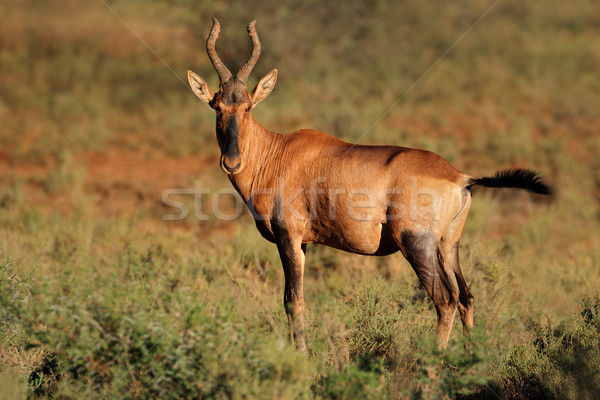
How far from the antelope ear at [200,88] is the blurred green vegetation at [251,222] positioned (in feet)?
7.09

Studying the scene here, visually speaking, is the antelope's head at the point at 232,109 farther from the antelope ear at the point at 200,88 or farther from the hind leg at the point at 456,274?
the hind leg at the point at 456,274

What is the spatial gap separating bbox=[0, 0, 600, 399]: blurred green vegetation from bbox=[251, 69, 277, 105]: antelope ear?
2400 millimetres

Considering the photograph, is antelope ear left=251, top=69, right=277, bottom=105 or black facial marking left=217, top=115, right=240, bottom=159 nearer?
black facial marking left=217, top=115, right=240, bottom=159

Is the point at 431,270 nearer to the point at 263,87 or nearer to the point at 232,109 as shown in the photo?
the point at 232,109

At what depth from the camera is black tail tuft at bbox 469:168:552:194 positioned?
645cm

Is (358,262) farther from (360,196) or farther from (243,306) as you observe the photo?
(360,196)

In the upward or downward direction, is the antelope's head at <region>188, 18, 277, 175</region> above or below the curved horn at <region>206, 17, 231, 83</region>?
below

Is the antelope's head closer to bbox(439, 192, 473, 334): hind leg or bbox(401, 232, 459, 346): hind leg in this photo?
bbox(401, 232, 459, 346): hind leg

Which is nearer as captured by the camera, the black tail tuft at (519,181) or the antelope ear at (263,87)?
the black tail tuft at (519,181)

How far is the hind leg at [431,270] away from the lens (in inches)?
258

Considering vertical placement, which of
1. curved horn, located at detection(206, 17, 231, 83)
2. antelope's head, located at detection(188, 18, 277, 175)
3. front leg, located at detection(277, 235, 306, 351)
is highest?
curved horn, located at detection(206, 17, 231, 83)

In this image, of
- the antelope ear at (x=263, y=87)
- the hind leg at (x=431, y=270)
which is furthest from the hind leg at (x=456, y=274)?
the antelope ear at (x=263, y=87)

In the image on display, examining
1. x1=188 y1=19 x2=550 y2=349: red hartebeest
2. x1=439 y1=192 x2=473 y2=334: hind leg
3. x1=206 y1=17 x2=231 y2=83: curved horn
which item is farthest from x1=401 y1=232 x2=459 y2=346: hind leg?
x1=206 y1=17 x2=231 y2=83: curved horn

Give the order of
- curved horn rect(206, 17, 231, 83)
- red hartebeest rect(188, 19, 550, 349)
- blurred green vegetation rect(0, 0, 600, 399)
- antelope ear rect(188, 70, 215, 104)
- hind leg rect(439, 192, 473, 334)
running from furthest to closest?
antelope ear rect(188, 70, 215, 104)
curved horn rect(206, 17, 231, 83)
hind leg rect(439, 192, 473, 334)
red hartebeest rect(188, 19, 550, 349)
blurred green vegetation rect(0, 0, 600, 399)
